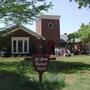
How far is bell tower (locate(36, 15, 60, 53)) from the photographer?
196ft

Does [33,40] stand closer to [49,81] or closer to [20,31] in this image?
[20,31]

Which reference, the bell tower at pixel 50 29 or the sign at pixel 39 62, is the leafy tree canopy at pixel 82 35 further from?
the sign at pixel 39 62

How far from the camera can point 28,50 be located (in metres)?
51.2

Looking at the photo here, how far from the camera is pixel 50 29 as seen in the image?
59.7 meters

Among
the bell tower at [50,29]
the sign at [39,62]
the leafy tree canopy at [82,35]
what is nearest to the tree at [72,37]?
the leafy tree canopy at [82,35]

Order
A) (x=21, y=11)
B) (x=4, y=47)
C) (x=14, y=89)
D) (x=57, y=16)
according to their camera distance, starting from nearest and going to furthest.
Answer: (x=14, y=89)
(x=21, y=11)
(x=4, y=47)
(x=57, y=16)

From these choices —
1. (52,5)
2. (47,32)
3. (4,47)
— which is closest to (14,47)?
(4,47)

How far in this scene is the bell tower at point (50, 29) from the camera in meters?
59.6

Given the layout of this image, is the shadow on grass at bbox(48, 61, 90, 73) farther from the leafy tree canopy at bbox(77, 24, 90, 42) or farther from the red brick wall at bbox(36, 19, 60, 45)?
the leafy tree canopy at bbox(77, 24, 90, 42)

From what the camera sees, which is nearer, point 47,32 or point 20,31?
point 20,31

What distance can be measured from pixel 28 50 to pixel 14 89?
35962 millimetres

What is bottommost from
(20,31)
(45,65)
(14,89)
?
(14,89)

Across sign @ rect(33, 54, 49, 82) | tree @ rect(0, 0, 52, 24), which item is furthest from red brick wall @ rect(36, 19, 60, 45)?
sign @ rect(33, 54, 49, 82)

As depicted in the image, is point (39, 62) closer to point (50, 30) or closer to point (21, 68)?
point (21, 68)
